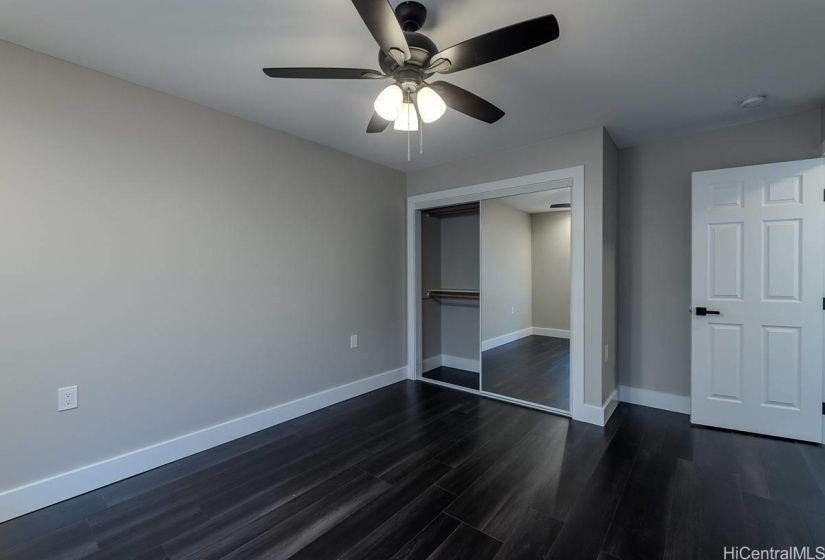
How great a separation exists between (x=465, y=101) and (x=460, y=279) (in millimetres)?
2770

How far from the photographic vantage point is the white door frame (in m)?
2.98

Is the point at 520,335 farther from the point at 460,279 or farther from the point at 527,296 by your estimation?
the point at 460,279

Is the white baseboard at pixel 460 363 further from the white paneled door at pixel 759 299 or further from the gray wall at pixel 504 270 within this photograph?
the white paneled door at pixel 759 299

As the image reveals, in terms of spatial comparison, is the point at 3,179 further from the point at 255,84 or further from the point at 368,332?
the point at 368,332

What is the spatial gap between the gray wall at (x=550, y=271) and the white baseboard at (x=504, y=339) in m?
0.19

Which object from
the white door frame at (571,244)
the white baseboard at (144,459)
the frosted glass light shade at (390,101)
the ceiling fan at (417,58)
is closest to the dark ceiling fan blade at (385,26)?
the ceiling fan at (417,58)

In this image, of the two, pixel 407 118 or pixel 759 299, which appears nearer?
pixel 407 118

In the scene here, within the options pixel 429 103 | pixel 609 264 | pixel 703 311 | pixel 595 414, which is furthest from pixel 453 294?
pixel 429 103

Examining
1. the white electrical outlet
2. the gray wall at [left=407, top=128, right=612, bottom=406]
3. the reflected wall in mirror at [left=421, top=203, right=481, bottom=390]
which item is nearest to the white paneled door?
the gray wall at [left=407, top=128, right=612, bottom=406]

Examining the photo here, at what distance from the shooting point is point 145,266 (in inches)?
90.0

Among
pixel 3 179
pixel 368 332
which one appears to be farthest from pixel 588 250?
pixel 3 179

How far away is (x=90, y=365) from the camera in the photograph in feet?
6.86

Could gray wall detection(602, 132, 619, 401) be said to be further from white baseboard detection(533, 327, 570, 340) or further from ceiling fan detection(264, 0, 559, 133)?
ceiling fan detection(264, 0, 559, 133)

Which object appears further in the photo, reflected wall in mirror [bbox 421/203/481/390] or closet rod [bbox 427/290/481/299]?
reflected wall in mirror [bbox 421/203/481/390]
